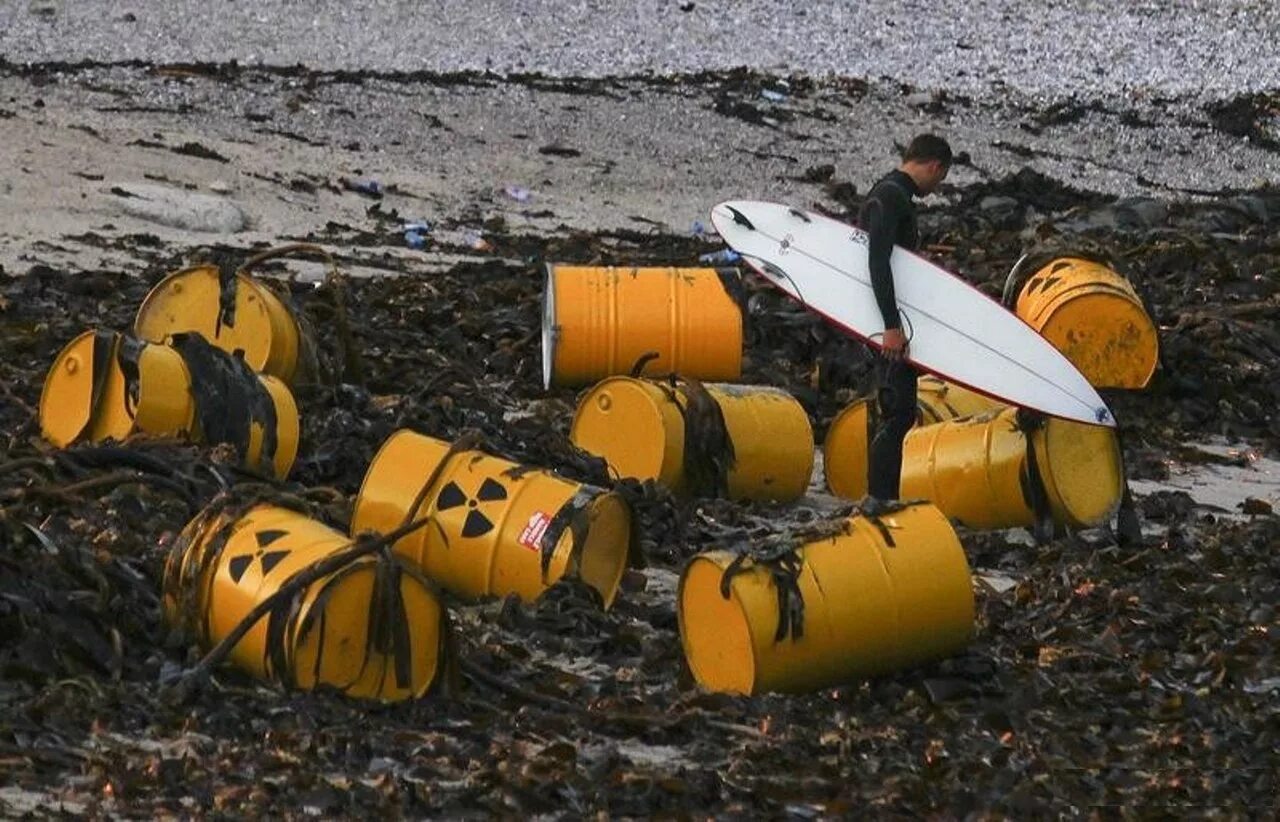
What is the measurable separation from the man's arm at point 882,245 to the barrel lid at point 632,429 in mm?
903

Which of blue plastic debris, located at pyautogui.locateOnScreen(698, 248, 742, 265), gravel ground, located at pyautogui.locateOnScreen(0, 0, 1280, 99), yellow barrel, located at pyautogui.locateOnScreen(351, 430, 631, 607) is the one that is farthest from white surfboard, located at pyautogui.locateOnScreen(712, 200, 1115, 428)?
gravel ground, located at pyautogui.locateOnScreen(0, 0, 1280, 99)

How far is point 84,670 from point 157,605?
1.34ft

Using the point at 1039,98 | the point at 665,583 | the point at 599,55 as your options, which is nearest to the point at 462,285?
the point at 665,583

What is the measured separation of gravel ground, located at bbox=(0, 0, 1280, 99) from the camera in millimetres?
17328

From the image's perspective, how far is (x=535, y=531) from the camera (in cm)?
707

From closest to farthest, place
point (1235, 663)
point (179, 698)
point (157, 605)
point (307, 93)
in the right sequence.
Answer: point (179, 698)
point (157, 605)
point (1235, 663)
point (307, 93)

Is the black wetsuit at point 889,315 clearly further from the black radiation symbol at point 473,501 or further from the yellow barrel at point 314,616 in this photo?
the yellow barrel at point 314,616

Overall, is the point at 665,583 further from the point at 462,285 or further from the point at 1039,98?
the point at 1039,98

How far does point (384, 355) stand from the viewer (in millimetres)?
10305

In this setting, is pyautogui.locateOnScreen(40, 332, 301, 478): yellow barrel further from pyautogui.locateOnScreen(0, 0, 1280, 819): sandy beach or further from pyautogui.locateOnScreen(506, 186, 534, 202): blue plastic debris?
pyautogui.locateOnScreen(506, 186, 534, 202): blue plastic debris

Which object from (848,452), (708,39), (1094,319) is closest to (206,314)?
(848,452)

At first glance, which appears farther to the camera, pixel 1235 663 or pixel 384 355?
pixel 384 355

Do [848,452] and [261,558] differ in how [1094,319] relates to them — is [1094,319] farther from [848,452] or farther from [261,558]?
[261,558]

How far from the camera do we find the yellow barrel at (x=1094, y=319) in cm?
1030
